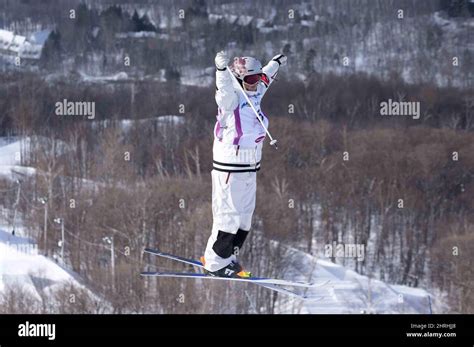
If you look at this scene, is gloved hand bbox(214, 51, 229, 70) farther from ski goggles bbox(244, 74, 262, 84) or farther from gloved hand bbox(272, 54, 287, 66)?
gloved hand bbox(272, 54, 287, 66)

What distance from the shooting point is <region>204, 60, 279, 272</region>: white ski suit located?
1156cm

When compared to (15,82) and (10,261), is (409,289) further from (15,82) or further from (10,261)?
(15,82)

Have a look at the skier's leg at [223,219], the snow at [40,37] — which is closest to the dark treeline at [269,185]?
the snow at [40,37]

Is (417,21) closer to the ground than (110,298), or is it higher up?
higher up

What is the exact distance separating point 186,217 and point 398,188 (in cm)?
1683

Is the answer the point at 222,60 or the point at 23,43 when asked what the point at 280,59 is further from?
the point at 23,43

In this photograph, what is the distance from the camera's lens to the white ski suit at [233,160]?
1156 centimetres

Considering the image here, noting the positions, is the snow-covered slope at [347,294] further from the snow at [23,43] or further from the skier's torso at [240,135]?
the snow at [23,43]

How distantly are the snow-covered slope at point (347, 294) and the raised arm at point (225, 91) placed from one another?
1413 inches

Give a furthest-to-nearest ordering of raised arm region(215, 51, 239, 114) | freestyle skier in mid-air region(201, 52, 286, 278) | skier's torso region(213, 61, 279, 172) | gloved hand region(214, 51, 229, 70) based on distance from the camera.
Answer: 1. freestyle skier in mid-air region(201, 52, 286, 278)
2. skier's torso region(213, 61, 279, 172)
3. raised arm region(215, 51, 239, 114)
4. gloved hand region(214, 51, 229, 70)

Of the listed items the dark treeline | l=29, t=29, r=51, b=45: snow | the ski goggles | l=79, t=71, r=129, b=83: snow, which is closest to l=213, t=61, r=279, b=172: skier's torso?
the ski goggles

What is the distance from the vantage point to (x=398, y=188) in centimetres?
6525

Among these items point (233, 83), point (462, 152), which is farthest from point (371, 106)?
point (233, 83)

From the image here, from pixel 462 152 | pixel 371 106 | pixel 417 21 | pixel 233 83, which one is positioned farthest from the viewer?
pixel 417 21
